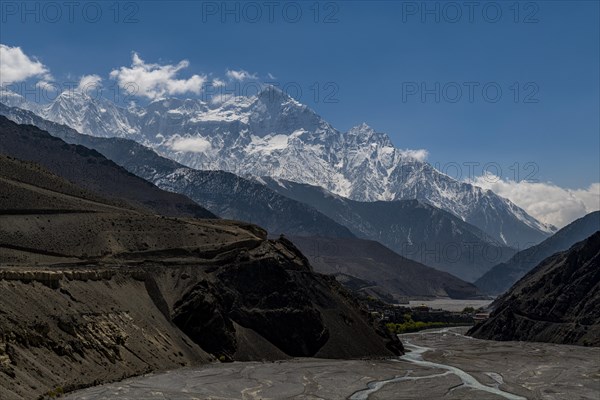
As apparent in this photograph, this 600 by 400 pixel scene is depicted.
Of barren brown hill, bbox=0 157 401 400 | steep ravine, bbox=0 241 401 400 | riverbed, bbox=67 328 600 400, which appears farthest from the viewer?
riverbed, bbox=67 328 600 400

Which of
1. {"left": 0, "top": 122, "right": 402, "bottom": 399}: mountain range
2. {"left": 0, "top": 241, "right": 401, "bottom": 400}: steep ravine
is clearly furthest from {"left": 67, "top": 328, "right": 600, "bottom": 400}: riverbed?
{"left": 0, "top": 122, "right": 402, "bottom": 399}: mountain range

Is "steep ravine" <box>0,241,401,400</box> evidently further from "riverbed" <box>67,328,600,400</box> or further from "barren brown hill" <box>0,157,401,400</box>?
"riverbed" <box>67,328,600,400</box>

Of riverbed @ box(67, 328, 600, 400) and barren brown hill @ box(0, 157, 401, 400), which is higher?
barren brown hill @ box(0, 157, 401, 400)

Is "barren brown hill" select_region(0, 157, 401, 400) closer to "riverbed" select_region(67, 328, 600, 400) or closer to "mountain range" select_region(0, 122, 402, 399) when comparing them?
"mountain range" select_region(0, 122, 402, 399)

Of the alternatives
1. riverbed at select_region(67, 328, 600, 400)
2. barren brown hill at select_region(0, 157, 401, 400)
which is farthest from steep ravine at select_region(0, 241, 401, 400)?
riverbed at select_region(67, 328, 600, 400)

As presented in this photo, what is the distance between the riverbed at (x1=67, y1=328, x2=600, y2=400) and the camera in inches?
4267

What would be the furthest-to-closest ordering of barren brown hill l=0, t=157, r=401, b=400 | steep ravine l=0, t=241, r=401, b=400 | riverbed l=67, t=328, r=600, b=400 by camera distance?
riverbed l=67, t=328, r=600, b=400, barren brown hill l=0, t=157, r=401, b=400, steep ravine l=0, t=241, r=401, b=400

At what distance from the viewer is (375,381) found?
12850 centimetres

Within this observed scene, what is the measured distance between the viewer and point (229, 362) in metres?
141

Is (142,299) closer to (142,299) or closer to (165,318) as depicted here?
(142,299)

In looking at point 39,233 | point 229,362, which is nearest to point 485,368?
point 229,362

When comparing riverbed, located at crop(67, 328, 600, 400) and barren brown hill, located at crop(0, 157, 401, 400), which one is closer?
barren brown hill, located at crop(0, 157, 401, 400)

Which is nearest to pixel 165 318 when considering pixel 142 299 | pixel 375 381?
pixel 142 299

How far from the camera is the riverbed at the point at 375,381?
4267 inches
